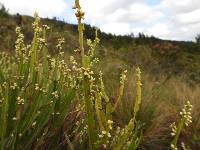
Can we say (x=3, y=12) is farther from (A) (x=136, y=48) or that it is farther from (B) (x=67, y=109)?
(B) (x=67, y=109)

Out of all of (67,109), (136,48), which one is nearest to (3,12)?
(136,48)

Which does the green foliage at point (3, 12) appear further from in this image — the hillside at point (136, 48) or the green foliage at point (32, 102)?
the green foliage at point (32, 102)

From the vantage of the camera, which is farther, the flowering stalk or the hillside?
the hillside

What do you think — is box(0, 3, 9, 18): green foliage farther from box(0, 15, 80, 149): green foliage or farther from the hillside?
box(0, 15, 80, 149): green foliage

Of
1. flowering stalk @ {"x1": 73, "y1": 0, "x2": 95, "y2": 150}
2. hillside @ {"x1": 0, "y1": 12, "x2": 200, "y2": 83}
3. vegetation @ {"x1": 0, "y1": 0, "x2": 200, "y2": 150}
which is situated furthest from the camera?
hillside @ {"x1": 0, "y1": 12, "x2": 200, "y2": 83}

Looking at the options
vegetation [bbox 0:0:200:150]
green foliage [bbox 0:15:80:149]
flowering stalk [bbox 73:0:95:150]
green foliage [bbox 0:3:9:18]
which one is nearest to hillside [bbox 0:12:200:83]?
green foliage [bbox 0:3:9:18]

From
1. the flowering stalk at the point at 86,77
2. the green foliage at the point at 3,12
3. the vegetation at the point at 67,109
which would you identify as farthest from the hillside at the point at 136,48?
the flowering stalk at the point at 86,77

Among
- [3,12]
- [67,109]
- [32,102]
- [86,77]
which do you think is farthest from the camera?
[3,12]

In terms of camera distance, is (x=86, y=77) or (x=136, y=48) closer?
(x=86, y=77)

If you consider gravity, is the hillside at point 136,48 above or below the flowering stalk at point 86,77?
below

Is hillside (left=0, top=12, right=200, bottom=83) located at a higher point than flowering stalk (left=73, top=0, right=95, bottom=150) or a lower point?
lower

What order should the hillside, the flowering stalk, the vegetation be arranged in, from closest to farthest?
the flowering stalk
the vegetation
the hillside

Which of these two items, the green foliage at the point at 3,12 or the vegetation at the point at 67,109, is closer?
the vegetation at the point at 67,109

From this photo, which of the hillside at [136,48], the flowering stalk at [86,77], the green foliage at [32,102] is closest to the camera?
the flowering stalk at [86,77]
